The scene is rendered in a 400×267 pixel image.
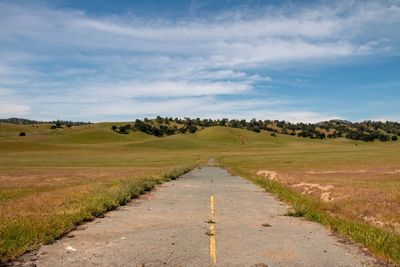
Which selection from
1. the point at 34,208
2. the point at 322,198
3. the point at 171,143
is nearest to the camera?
the point at 34,208

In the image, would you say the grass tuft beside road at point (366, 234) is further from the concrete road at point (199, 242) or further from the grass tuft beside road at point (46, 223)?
the grass tuft beside road at point (46, 223)

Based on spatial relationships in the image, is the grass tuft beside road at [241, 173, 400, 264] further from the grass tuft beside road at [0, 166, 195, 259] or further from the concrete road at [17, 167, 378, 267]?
the grass tuft beside road at [0, 166, 195, 259]

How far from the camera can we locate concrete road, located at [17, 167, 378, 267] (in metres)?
10.0

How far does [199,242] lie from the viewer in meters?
12.0

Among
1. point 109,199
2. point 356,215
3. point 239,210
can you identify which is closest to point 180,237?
point 239,210

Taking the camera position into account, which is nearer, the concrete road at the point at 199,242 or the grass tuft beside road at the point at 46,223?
the concrete road at the point at 199,242

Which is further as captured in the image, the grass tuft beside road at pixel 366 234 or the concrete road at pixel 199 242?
the grass tuft beside road at pixel 366 234

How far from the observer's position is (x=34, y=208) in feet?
61.6

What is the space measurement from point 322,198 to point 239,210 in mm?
8665

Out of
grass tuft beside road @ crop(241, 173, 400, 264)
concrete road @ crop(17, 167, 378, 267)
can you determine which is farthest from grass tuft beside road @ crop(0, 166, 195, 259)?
grass tuft beside road @ crop(241, 173, 400, 264)

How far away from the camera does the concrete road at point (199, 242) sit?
10047 mm

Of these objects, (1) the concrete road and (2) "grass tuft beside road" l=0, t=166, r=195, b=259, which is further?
(2) "grass tuft beside road" l=0, t=166, r=195, b=259

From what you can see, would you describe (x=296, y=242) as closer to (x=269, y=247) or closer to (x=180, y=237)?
(x=269, y=247)

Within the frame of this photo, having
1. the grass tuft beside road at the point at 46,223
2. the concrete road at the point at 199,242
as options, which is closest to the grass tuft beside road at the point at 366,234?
the concrete road at the point at 199,242
